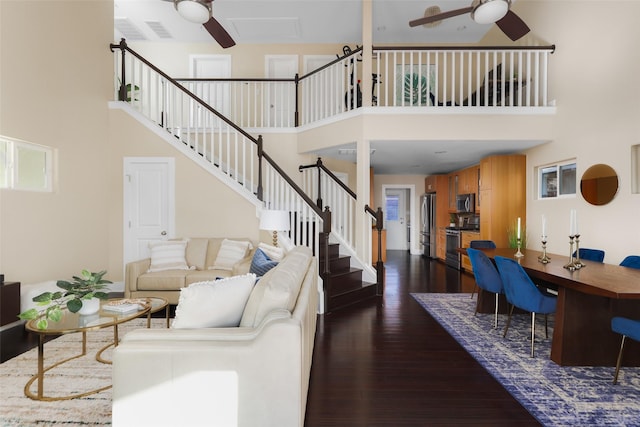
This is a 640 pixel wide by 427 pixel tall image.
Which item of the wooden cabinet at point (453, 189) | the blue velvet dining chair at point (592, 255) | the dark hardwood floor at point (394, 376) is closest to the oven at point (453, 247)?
the wooden cabinet at point (453, 189)

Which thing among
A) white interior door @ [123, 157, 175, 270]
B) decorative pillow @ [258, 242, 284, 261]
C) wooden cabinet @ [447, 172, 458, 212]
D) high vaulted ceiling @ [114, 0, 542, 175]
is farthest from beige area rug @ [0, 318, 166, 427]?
wooden cabinet @ [447, 172, 458, 212]

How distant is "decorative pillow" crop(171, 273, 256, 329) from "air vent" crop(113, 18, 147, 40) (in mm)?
7312

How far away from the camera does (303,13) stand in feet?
21.8

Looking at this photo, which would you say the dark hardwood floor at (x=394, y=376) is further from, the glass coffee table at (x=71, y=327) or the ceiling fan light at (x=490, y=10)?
the ceiling fan light at (x=490, y=10)

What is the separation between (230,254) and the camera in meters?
4.63

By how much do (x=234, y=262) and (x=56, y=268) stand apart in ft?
7.40

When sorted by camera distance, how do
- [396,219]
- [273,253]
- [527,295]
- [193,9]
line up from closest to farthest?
1. [527,295]
2. [193,9]
3. [273,253]
4. [396,219]

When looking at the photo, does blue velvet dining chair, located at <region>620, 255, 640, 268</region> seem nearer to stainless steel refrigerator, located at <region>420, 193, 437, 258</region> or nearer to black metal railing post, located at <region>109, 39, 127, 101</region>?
stainless steel refrigerator, located at <region>420, 193, 437, 258</region>

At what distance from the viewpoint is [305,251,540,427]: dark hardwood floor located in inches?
82.8

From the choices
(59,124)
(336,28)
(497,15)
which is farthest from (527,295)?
(336,28)

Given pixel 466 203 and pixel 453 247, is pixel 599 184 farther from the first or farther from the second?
pixel 453 247

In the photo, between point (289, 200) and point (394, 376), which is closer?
point (394, 376)

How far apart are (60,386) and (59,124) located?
3493 millimetres

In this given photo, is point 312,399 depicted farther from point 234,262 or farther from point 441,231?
point 441,231
